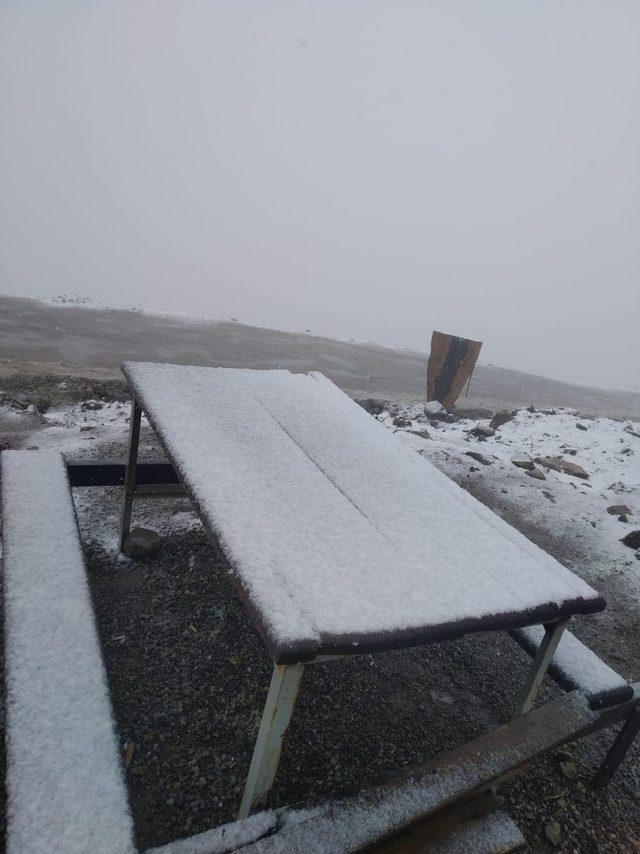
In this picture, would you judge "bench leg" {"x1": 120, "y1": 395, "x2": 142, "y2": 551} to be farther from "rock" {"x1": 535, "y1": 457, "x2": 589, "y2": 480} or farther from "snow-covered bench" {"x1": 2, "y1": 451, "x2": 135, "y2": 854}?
"rock" {"x1": 535, "y1": 457, "x2": 589, "y2": 480}

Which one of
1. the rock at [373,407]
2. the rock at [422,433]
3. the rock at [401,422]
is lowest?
the rock at [373,407]

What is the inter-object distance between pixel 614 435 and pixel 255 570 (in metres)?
8.30

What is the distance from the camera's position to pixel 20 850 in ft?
4.32

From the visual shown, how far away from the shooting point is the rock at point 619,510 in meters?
5.62

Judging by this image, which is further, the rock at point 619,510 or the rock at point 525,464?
the rock at point 525,464

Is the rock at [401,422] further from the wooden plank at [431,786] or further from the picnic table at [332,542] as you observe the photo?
the wooden plank at [431,786]

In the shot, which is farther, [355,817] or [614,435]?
[614,435]

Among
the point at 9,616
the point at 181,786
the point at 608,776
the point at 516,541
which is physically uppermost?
the point at 516,541

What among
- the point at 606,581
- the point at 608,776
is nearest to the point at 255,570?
the point at 608,776

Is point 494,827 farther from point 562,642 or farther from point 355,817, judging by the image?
point 562,642

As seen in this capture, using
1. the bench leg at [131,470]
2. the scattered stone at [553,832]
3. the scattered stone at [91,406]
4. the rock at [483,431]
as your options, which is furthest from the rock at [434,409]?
the scattered stone at [553,832]

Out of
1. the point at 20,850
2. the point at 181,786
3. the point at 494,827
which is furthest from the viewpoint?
the point at 181,786

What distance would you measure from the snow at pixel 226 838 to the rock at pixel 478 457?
5.71m

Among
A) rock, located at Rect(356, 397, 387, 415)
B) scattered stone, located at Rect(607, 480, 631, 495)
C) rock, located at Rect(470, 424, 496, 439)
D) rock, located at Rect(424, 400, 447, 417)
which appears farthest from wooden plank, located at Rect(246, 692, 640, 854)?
rock, located at Rect(424, 400, 447, 417)
